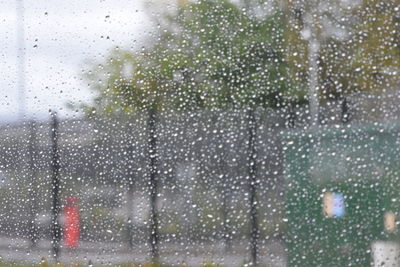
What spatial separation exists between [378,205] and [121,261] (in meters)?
0.71

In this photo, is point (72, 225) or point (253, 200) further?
point (72, 225)

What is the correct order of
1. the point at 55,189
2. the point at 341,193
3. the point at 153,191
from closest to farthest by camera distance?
the point at 341,193
the point at 153,191
the point at 55,189

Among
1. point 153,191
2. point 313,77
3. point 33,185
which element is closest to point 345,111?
point 313,77

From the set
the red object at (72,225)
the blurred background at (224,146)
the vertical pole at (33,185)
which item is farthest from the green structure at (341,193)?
the vertical pole at (33,185)

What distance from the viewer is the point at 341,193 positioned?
1.55 m

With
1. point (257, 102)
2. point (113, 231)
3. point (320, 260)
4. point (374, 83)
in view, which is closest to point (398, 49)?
point (374, 83)

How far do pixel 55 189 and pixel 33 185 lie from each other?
0.26 feet

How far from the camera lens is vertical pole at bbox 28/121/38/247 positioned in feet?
6.00

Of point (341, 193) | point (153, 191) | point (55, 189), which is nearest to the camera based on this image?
point (341, 193)

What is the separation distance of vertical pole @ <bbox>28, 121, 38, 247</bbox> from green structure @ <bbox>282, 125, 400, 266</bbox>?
751 mm

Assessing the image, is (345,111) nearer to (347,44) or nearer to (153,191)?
(347,44)

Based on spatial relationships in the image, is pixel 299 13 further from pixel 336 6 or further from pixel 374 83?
pixel 374 83

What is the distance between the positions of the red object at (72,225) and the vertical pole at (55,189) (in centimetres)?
3

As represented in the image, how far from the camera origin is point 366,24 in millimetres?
1578
